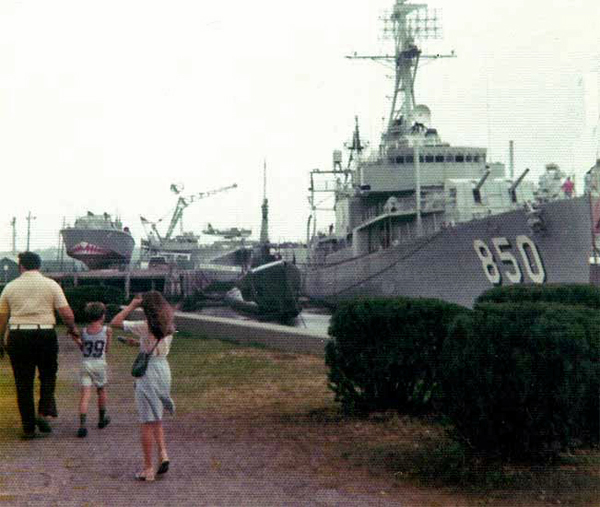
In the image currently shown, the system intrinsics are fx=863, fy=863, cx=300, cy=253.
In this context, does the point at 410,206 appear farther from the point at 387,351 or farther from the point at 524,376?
the point at 524,376

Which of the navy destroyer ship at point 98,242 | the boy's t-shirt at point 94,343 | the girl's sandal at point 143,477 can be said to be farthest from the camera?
the navy destroyer ship at point 98,242

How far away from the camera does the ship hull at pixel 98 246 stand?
66.6 feet

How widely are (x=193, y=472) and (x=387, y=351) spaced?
6.26 ft

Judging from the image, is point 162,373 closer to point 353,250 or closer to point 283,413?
point 283,413

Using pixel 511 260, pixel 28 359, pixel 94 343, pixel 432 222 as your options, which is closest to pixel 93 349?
pixel 94 343

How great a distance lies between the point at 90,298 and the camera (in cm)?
1859

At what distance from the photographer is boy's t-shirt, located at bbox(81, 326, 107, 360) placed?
6492 millimetres

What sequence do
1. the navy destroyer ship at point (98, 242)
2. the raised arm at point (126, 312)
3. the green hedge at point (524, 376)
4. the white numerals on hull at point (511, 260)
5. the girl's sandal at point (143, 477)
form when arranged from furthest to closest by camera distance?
the navy destroyer ship at point (98, 242)
the white numerals on hull at point (511, 260)
the raised arm at point (126, 312)
the girl's sandal at point (143, 477)
the green hedge at point (524, 376)

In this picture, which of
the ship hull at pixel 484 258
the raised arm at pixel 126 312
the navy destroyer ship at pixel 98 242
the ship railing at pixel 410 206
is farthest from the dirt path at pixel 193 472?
the ship railing at pixel 410 206

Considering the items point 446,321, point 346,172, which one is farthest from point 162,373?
point 346,172

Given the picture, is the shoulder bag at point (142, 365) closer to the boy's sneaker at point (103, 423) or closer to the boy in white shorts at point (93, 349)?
the boy in white shorts at point (93, 349)

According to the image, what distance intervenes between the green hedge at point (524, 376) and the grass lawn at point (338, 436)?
0.22m

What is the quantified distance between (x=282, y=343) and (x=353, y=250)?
17.7 meters

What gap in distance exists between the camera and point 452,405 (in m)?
5.13
